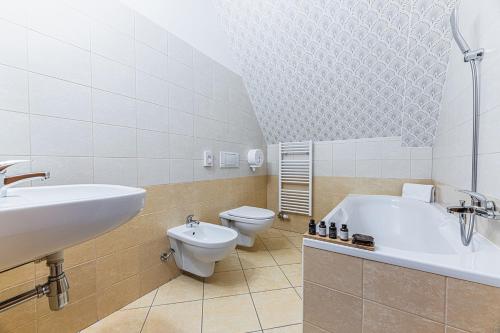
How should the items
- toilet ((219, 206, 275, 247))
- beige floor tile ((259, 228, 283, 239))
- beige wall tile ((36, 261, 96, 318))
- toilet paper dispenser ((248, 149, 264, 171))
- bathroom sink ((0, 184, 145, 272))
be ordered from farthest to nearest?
beige floor tile ((259, 228, 283, 239)), toilet paper dispenser ((248, 149, 264, 171)), toilet ((219, 206, 275, 247)), beige wall tile ((36, 261, 96, 318)), bathroom sink ((0, 184, 145, 272))

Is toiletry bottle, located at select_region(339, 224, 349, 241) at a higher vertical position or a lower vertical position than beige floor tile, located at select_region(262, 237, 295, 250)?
higher

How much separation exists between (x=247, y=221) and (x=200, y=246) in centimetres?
62

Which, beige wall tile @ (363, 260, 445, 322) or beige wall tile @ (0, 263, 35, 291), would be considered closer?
beige wall tile @ (363, 260, 445, 322)

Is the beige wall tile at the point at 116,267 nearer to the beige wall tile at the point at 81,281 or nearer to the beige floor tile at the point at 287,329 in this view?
the beige wall tile at the point at 81,281

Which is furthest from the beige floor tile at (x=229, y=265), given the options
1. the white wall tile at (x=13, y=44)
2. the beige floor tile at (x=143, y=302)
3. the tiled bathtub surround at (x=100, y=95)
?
the white wall tile at (x=13, y=44)

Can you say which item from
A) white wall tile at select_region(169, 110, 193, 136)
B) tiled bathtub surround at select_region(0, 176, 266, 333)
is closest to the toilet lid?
tiled bathtub surround at select_region(0, 176, 266, 333)

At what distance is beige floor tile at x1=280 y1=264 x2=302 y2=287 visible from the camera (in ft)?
5.36

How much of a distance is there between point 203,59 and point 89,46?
913 millimetres

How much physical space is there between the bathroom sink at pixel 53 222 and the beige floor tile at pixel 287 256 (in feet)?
5.26

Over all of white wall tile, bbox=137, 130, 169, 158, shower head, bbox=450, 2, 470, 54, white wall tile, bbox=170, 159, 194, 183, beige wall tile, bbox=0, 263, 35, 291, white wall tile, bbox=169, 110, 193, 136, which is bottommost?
beige wall tile, bbox=0, 263, 35, 291

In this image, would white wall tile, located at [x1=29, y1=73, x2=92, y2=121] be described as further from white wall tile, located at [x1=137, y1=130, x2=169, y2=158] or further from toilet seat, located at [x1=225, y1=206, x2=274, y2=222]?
toilet seat, located at [x1=225, y1=206, x2=274, y2=222]

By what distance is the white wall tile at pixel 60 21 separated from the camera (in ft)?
3.32

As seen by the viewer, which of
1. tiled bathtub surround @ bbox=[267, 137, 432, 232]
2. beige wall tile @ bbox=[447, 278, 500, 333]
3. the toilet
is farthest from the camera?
tiled bathtub surround @ bbox=[267, 137, 432, 232]

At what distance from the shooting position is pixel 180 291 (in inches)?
60.7
